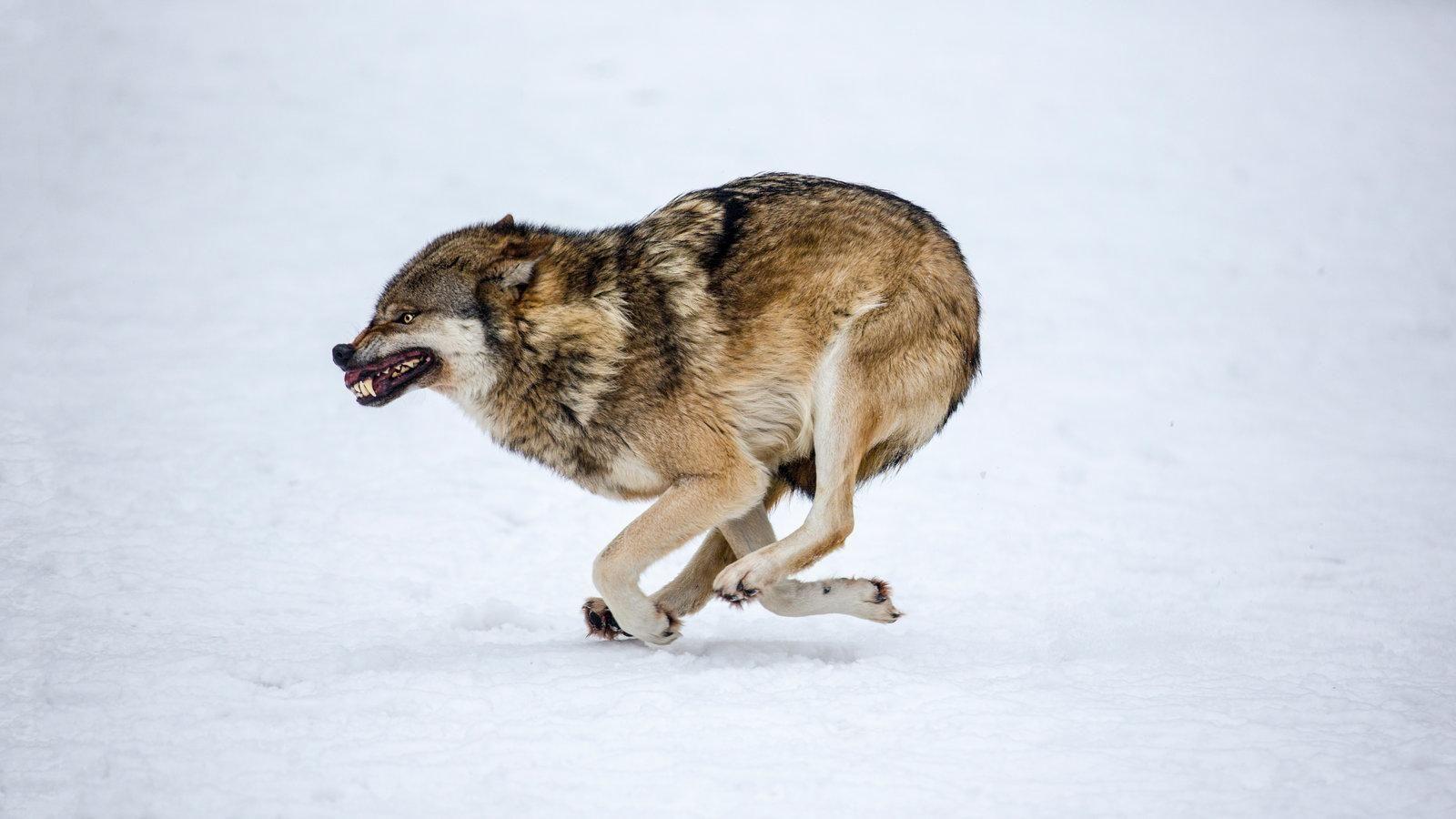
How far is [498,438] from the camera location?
492cm

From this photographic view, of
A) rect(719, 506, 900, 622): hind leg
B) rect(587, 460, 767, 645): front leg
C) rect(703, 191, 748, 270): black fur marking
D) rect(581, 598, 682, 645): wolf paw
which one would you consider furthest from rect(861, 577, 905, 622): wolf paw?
rect(703, 191, 748, 270): black fur marking

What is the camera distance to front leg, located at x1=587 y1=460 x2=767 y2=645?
4.46 m

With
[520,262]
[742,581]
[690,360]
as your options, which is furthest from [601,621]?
[520,262]

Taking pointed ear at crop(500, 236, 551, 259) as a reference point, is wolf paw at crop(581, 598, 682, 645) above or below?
below

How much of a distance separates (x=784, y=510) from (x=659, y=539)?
3.35 meters

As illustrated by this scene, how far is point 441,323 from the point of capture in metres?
4.67

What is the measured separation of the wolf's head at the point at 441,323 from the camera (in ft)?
15.1

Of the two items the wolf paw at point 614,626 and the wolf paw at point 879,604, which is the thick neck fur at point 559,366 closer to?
the wolf paw at point 614,626

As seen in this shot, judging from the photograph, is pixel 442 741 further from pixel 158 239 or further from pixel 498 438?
pixel 158 239

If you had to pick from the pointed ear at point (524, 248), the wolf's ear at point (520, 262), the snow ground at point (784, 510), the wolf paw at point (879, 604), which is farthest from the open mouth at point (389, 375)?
the wolf paw at point (879, 604)

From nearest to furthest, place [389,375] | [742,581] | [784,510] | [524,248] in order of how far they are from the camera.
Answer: [742,581] < [389,375] < [524,248] < [784,510]

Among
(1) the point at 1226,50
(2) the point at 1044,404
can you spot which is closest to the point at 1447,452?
(2) the point at 1044,404

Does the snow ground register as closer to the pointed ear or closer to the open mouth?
the open mouth

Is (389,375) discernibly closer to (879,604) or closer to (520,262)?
(520,262)
